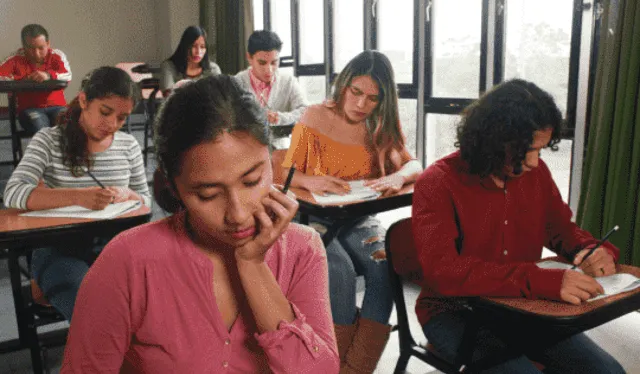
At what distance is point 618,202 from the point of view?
8.69ft

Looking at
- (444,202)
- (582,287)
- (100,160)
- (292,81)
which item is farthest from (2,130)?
(582,287)

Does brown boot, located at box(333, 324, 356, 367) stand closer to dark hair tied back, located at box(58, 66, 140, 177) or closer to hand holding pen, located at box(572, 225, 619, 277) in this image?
hand holding pen, located at box(572, 225, 619, 277)

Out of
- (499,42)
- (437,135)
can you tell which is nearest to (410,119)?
(437,135)

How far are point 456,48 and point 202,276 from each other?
133 inches

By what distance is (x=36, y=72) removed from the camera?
4.80m

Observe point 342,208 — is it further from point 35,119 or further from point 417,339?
point 35,119

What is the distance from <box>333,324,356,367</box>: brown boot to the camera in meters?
1.89

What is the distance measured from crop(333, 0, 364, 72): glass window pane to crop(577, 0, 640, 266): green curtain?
244 cm

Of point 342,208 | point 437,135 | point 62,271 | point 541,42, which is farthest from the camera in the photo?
point 437,135

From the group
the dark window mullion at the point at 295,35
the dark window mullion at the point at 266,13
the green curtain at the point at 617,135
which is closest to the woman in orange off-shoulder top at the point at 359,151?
the green curtain at the point at 617,135

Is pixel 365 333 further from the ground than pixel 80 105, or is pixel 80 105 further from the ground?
pixel 80 105

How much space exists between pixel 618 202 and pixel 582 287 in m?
1.58

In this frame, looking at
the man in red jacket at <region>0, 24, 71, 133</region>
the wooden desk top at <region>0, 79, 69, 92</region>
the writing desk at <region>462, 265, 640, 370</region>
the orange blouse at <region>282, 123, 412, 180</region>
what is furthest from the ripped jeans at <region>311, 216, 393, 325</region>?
the man in red jacket at <region>0, 24, 71, 133</region>

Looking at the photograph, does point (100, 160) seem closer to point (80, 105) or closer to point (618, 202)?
point (80, 105)
